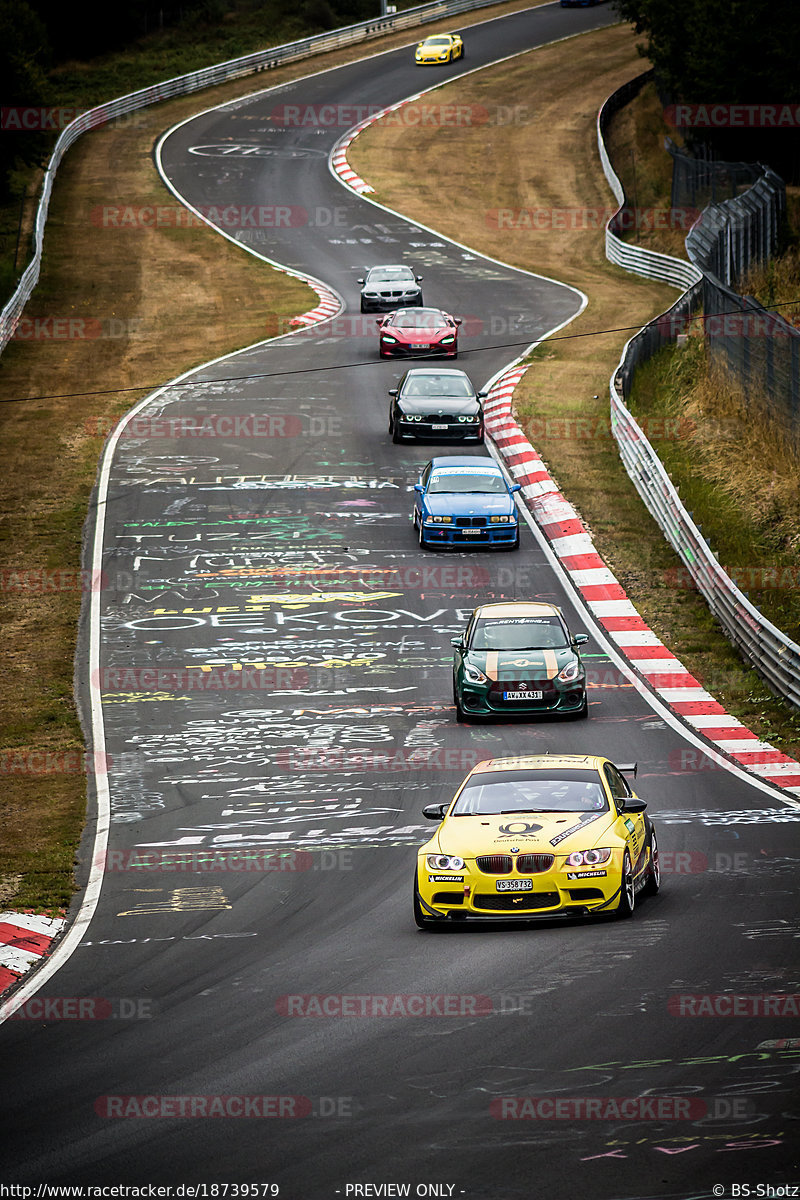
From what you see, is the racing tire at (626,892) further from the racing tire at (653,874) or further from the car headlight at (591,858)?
the racing tire at (653,874)

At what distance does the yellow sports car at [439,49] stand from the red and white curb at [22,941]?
76.8m

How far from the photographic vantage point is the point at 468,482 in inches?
1157

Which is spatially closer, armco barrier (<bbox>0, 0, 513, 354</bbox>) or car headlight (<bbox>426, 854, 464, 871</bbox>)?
car headlight (<bbox>426, 854, 464, 871</bbox>)

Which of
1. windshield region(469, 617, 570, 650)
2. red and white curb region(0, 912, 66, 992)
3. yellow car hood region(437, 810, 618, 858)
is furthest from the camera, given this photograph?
windshield region(469, 617, 570, 650)

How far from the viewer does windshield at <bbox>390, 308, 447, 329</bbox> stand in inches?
1651

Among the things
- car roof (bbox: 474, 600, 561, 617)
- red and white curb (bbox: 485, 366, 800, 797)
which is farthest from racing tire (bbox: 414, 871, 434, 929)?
car roof (bbox: 474, 600, 561, 617)

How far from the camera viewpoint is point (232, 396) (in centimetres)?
3997

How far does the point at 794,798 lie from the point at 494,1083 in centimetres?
882

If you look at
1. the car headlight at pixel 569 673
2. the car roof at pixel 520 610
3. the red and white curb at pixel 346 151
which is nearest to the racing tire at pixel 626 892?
the car headlight at pixel 569 673

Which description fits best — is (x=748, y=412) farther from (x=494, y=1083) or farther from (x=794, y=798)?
(x=494, y=1083)

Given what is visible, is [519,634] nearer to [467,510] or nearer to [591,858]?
[467,510]

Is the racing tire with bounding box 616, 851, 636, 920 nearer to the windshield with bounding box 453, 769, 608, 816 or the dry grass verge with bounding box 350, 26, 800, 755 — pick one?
the windshield with bounding box 453, 769, 608, 816

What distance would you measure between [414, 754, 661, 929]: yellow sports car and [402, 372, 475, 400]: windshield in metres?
22.7

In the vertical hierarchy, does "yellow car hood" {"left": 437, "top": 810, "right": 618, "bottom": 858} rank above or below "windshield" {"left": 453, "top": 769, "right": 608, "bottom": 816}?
above
